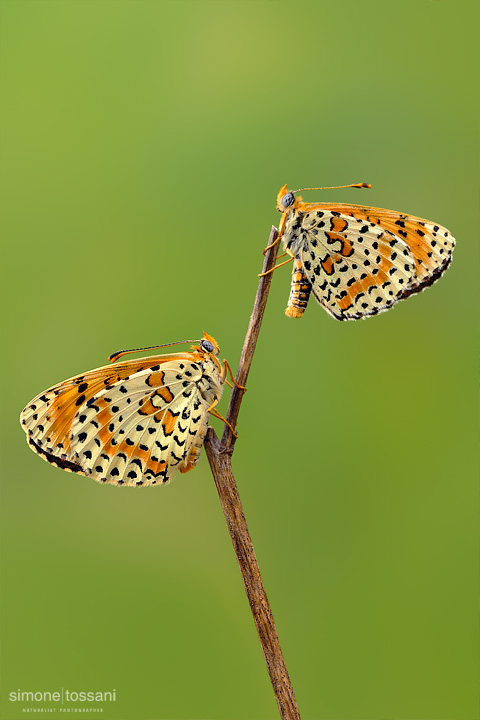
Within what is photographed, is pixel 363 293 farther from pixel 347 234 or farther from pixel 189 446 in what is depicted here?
pixel 189 446

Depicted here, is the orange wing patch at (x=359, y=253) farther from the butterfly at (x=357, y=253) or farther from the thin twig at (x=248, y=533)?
the thin twig at (x=248, y=533)

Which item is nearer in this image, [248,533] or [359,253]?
[248,533]

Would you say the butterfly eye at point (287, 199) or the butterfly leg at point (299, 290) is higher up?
the butterfly eye at point (287, 199)

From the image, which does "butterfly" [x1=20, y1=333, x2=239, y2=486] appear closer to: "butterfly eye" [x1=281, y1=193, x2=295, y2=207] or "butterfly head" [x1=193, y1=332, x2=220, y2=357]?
"butterfly head" [x1=193, y1=332, x2=220, y2=357]

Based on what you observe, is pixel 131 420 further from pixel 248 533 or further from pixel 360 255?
pixel 360 255

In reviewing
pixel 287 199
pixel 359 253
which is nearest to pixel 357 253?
pixel 359 253

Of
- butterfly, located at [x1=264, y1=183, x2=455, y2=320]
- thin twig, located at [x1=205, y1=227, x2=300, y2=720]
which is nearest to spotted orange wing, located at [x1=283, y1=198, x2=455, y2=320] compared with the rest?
butterfly, located at [x1=264, y1=183, x2=455, y2=320]

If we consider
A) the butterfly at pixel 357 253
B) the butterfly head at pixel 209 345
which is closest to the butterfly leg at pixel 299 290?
the butterfly at pixel 357 253
